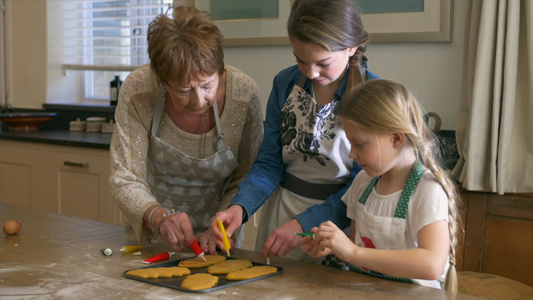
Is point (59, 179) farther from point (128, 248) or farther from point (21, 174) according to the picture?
point (128, 248)

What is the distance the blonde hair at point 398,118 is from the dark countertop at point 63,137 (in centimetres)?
230

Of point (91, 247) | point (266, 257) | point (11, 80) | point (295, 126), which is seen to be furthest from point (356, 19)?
point (11, 80)

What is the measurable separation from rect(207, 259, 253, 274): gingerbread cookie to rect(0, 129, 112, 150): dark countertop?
6.88 ft

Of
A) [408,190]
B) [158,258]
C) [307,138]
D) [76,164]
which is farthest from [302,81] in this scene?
[76,164]

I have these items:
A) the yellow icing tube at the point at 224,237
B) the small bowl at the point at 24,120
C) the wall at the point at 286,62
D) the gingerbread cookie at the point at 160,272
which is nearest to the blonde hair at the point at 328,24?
the yellow icing tube at the point at 224,237

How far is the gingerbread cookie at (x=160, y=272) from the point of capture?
1.49 m

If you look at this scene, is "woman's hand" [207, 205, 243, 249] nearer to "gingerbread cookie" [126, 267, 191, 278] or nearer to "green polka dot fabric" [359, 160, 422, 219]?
"gingerbread cookie" [126, 267, 191, 278]

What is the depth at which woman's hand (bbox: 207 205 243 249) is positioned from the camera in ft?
5.41

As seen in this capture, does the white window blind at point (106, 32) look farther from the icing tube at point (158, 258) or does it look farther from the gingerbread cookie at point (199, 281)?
the gingerbread cookie at point (199, 281)

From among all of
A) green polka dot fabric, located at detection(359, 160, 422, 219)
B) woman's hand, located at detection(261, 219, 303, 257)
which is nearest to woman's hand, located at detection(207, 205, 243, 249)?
woman's hand, located at detection(261, 219, 303, 257)

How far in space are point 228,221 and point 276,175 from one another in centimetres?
24

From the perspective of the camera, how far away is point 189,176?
1.99m

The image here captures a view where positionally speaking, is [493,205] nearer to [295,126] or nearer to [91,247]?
[295,126]

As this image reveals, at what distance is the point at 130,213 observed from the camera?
1.81 m
